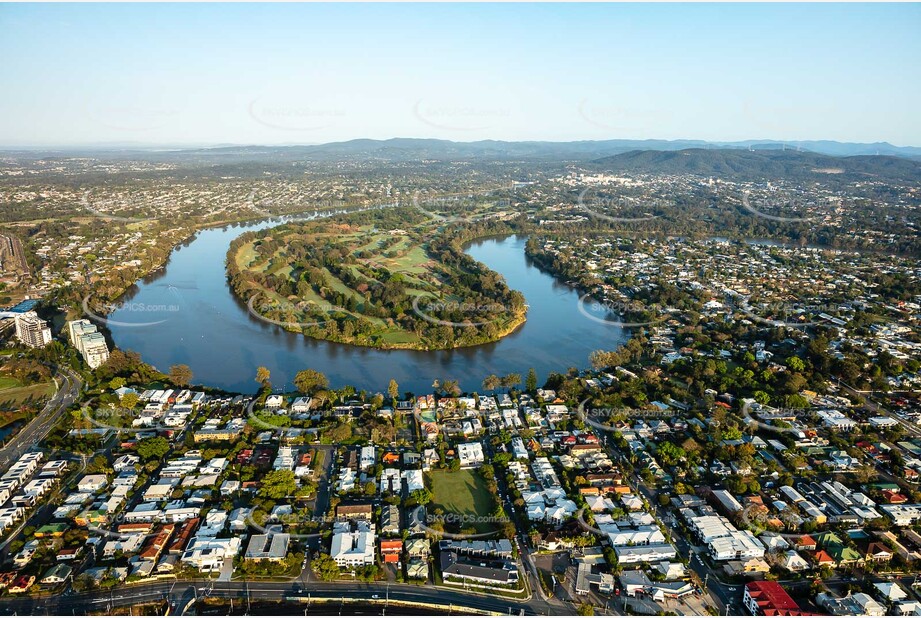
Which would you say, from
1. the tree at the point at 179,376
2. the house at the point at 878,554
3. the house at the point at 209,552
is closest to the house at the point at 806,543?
the house at the point at 878,554

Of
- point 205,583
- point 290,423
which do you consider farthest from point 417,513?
point 290,423

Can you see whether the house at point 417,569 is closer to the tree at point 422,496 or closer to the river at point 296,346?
the tree at point 422,496

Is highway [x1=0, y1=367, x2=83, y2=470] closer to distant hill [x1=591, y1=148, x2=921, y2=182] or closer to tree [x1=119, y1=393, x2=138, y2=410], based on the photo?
tree [x1=119, y1=393, x2=138, y2=410]

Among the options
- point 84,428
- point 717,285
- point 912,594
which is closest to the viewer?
point 912,594

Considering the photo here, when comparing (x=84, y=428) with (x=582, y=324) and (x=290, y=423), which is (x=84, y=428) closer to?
(x=290, y=423)

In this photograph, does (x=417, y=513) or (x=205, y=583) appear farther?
(x=417, y=513)

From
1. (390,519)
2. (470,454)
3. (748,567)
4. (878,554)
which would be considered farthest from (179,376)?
(878,554)
